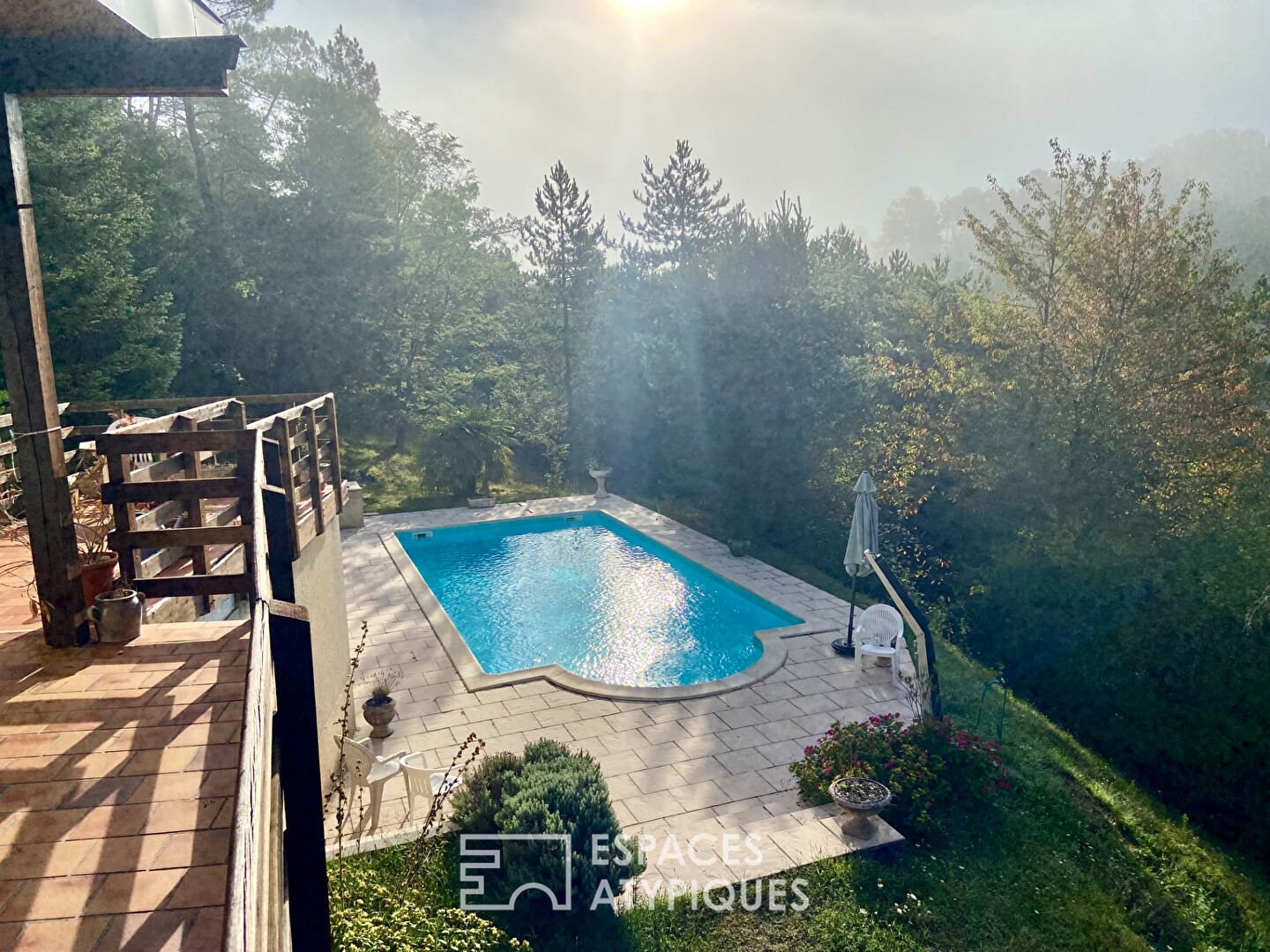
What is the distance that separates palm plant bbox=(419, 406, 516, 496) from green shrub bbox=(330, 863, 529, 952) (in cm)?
1417

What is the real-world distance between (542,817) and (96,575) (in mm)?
2999

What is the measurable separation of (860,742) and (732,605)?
5482mm

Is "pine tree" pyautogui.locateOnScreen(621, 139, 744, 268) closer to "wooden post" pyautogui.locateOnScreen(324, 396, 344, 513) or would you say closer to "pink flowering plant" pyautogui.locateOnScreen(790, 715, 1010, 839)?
"wooden post" pyautogui.locateOnScreen(324, 396, 344, 513)

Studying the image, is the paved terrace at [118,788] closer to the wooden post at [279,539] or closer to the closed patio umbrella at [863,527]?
the wooden post at [279,539]

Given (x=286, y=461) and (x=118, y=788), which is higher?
(x=286, y=461)

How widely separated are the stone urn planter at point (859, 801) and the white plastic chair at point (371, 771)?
11.3 feet

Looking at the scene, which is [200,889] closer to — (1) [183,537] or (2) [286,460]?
(1) [183,537]

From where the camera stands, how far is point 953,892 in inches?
208

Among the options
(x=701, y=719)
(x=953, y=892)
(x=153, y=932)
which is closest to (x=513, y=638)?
(x=701, y=719)

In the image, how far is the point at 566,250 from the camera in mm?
22328

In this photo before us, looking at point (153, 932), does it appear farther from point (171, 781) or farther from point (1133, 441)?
point (1133, 441)

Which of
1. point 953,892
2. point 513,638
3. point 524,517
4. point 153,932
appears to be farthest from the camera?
point 524,517

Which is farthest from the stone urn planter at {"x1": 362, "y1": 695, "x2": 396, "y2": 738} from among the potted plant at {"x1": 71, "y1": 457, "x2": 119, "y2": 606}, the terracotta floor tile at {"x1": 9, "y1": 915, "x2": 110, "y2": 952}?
the terracotta floor tile at {"x1": 9, "y1": 915, "x2": 110, "y2": 952}

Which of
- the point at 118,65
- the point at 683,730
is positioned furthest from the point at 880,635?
the point at 118,65
